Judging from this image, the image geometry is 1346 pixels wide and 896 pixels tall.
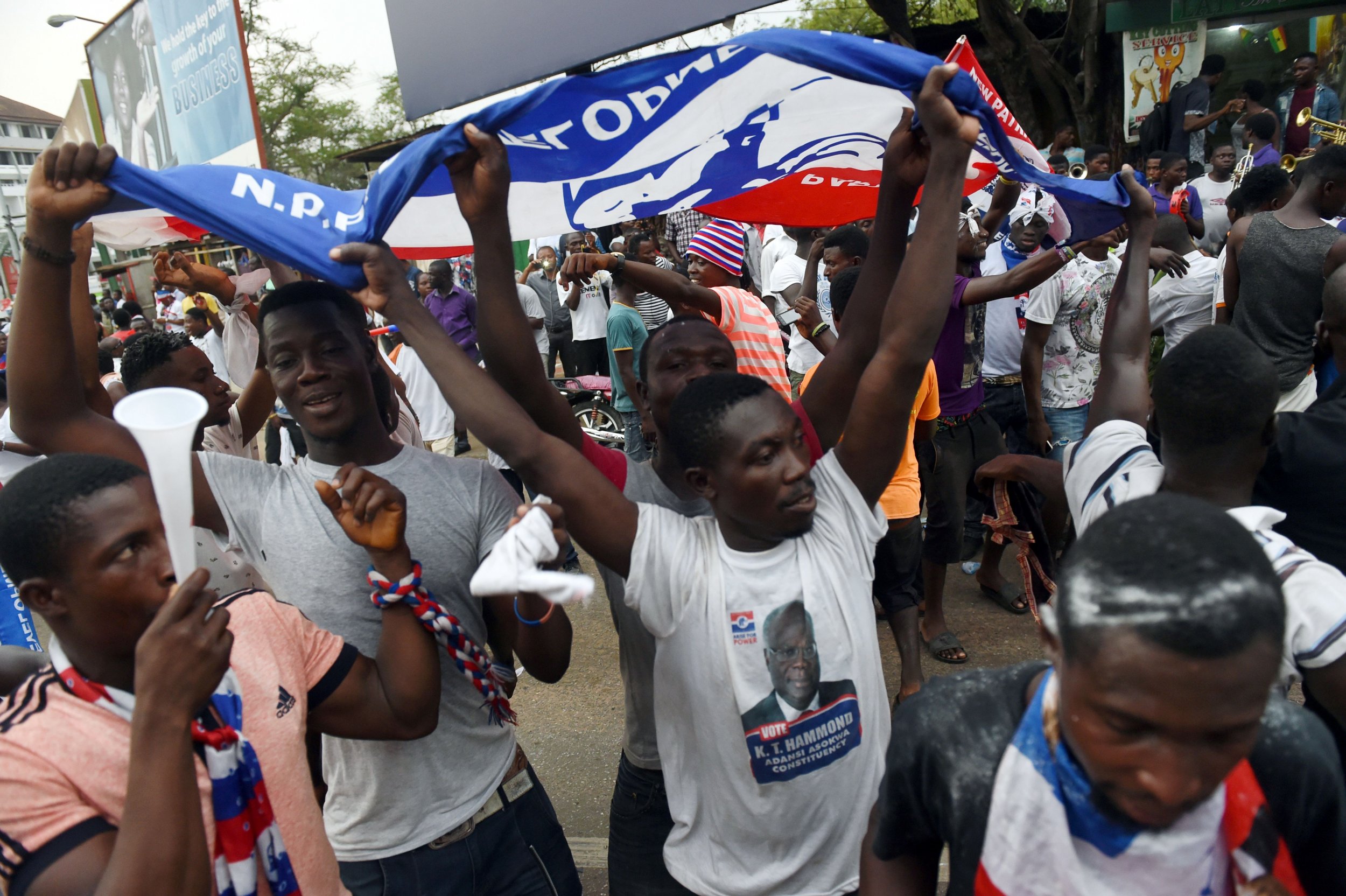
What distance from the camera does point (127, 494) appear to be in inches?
54.2

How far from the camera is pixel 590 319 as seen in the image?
29.9ft

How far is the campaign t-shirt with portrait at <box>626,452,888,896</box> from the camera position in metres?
1.69

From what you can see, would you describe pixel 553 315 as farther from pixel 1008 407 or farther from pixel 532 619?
pixel 532 619

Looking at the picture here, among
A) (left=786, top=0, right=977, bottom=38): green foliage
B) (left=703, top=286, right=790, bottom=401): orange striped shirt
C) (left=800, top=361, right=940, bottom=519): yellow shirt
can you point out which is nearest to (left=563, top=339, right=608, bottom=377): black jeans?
(left=703, top=286, right=790, bottom=401): orange striped shirt

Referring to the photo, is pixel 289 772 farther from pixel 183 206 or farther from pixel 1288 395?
pixel 1288 395

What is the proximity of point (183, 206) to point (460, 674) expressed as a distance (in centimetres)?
120

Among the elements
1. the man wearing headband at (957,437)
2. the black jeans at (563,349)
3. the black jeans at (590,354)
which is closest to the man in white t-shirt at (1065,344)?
the man wearing headband at (957,437)

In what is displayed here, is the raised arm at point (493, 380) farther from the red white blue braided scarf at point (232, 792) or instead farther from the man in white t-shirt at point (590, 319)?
the man in white t-shirt at point (590, 319)

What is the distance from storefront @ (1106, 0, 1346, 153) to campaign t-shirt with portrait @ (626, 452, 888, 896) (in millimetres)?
13770

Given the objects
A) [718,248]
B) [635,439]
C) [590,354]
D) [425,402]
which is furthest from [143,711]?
[590,354]

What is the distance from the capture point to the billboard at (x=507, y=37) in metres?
1.93

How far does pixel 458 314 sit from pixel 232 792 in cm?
632

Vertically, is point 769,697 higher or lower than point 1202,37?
lower

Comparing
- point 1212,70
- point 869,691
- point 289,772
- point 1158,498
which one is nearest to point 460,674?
point 289,772
